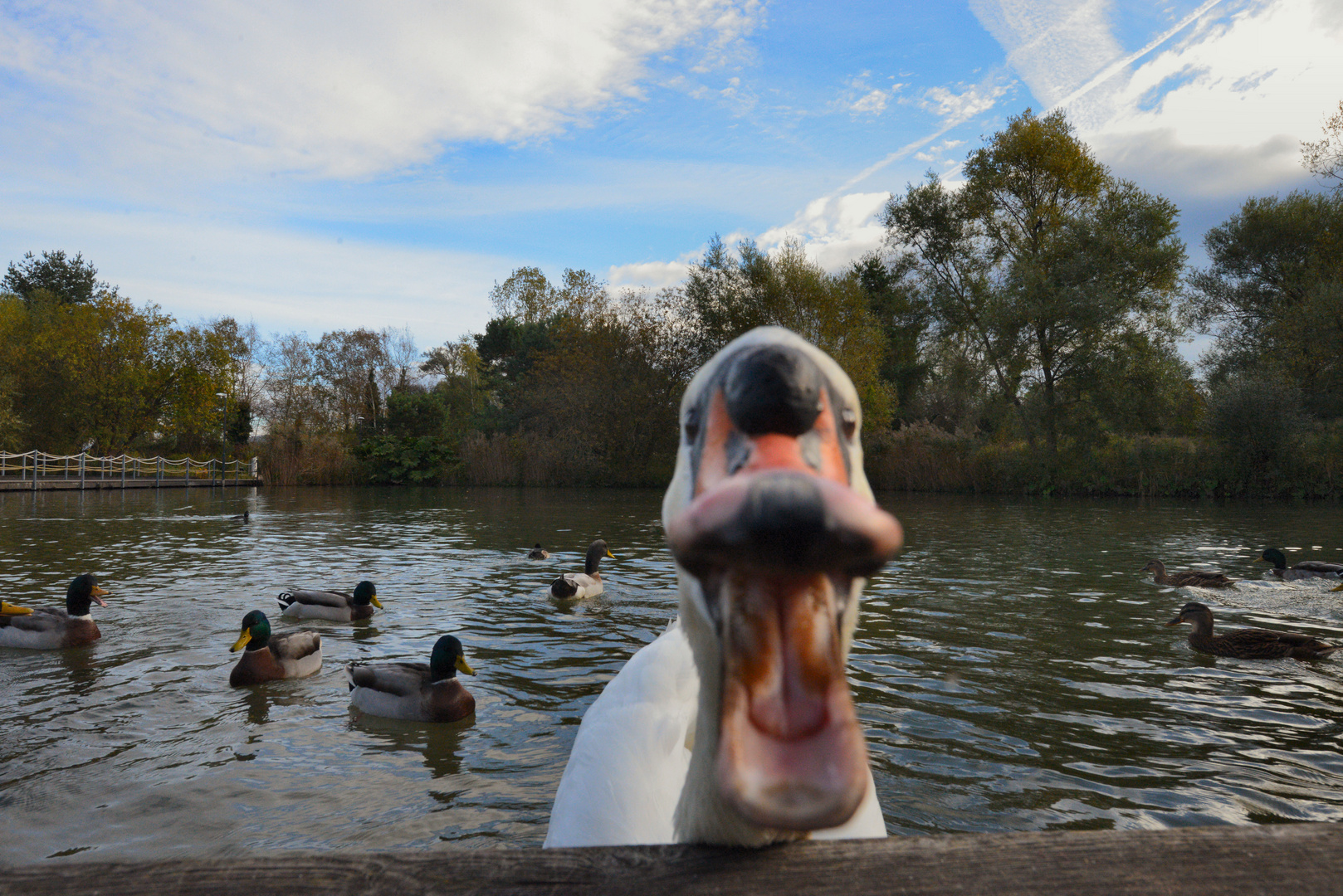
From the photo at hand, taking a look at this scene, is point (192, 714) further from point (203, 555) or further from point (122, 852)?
point (203, 555)

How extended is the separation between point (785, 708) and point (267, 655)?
685 cm

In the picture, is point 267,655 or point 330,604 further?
point 330,604

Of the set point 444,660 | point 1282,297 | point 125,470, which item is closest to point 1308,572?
point 444,660

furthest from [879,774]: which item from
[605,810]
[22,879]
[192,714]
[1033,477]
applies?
[1033,477]

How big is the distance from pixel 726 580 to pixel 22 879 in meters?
1.05

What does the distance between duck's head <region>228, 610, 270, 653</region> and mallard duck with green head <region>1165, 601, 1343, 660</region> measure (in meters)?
8.07

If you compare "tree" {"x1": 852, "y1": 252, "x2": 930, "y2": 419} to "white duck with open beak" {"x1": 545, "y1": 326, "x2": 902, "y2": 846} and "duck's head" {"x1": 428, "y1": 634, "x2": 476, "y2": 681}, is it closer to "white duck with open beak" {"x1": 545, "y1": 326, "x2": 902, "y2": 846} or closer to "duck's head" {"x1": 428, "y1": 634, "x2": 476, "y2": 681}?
"duck's head" {"x1": 428, "y1": 634, "x2": 476, "y2": 681}

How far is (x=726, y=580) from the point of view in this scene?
798 mm

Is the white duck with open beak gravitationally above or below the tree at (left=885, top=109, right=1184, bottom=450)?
below

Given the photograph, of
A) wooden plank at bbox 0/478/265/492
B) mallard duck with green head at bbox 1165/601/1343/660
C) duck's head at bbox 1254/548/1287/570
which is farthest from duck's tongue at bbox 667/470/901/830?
wooden plank at bbox 0/478/265/492

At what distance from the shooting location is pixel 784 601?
0.79 m

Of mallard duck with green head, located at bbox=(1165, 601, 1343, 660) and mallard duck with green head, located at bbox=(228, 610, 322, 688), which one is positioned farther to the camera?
mallard duck with green head, located at bbox=(1165, 601, 1343, 660)

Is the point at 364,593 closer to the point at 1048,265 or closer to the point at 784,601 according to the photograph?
the point at 784,601

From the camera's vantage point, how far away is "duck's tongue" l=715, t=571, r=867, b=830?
2.51ft
